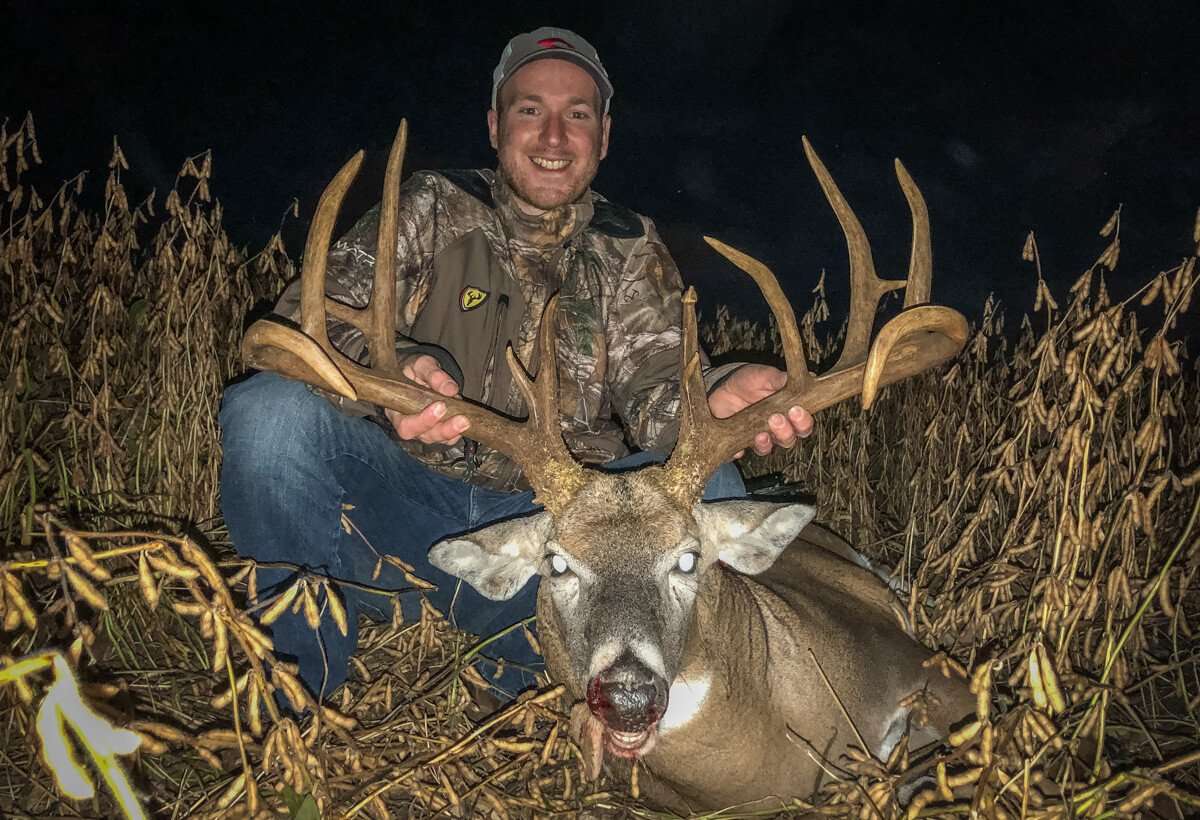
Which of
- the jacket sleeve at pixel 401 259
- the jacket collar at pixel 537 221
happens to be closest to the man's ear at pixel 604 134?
the jacket collar at pixel 537 221

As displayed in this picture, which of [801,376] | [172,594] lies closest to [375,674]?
[172,594]

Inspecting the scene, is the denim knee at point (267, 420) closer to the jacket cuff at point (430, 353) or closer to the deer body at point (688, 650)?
the jacket cuff at point (430, 353)

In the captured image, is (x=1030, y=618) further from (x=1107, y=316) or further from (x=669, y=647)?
(x=669, y=647)

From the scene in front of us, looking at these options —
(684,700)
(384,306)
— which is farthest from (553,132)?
(684,700)

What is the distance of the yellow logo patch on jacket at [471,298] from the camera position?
3.48m

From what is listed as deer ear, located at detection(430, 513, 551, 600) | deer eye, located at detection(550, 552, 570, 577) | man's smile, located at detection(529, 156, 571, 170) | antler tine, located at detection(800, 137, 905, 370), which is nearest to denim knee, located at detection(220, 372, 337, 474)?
deer ear, located at detection(430, 513, 551, 600)

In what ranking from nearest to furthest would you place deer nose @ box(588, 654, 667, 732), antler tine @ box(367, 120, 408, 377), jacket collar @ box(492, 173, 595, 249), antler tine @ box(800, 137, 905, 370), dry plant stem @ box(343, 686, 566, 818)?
dry plant stem @ box(343, 686, 566, 818)
deer nose @ box(588, 654, 667, 732)
antler tine @ box(367, 120, 408, 377)
antler tine @ box(800, 137, 905, 370)
jacket collar @ box(492, 173, 595, 249)

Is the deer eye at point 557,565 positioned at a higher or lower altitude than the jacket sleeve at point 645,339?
lower

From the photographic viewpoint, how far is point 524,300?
3.58m

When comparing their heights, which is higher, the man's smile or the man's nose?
the man's nose

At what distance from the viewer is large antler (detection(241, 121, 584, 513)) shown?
2.42m

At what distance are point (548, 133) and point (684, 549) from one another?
2105 millimetres

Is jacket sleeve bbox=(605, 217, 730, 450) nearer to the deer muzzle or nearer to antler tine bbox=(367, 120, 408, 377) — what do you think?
antler tine bbox=(367, 120, 408, 377)

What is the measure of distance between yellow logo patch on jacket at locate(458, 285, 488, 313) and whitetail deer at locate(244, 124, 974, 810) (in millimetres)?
838
